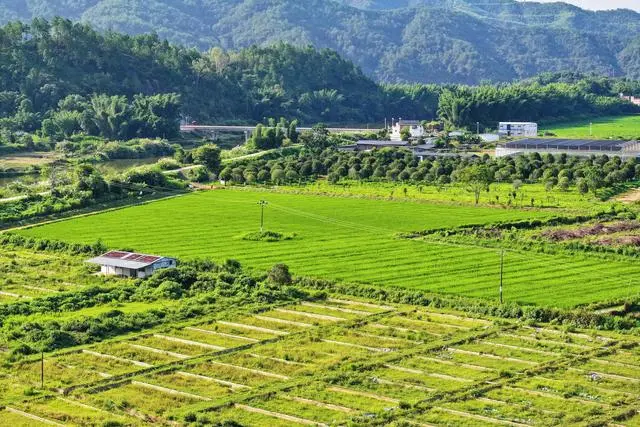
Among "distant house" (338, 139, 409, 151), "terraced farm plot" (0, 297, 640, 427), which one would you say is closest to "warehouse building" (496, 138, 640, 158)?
"distant house" (338, 139, 409, 151)

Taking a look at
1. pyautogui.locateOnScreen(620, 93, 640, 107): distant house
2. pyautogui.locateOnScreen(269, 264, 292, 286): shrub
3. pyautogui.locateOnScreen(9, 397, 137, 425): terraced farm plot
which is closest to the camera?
pyautogui.locateOnScreen(9, 397, 137, 425): terraced farm plot

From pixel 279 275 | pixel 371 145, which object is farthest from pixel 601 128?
pixel 279 275

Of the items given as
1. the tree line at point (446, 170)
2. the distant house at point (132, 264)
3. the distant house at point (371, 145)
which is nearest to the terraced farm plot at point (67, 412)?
the distant house at point (132, 264)

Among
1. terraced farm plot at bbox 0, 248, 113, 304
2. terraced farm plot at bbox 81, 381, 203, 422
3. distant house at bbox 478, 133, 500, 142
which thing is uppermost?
distant house at bbox 478, 133, 500, 142

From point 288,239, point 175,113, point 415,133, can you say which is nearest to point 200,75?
point 175,113

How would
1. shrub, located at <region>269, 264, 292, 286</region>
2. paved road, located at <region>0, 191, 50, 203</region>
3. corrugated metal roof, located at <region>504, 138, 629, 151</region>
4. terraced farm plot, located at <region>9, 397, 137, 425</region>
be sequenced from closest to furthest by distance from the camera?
terraced farm plot, located at <region>9, 397, 137, 425</region>, shrub, located at <region>269, 264, 292, 286</region>, paved road, located at <region>0, 191, 50, 203</region>, corrugated metal roof, located at <region>504, 138, 629, 151</region>

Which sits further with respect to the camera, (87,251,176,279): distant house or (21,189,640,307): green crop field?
(87,251,176,279): distant house

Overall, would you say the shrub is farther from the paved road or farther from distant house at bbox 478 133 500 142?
distant house at bbox 478 133 500 142
